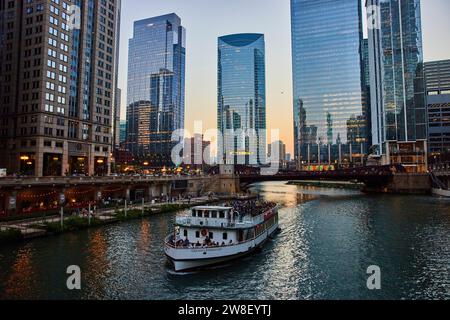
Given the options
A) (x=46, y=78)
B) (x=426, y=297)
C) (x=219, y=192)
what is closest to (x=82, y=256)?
(x=426, y=297)

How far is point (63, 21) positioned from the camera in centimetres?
10844

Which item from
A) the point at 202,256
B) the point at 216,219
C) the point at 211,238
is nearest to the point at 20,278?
the point at 202,256

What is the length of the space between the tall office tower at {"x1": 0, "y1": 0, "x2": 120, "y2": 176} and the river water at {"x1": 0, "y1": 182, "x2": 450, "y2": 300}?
214 ft

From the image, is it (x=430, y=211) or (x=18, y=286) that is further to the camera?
(x=430, y=211)

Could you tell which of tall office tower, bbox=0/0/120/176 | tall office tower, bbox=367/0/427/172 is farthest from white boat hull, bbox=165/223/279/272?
tall office tower, bbox=367/0/427/172

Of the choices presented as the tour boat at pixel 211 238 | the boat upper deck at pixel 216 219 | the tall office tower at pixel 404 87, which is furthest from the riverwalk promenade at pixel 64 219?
the tall office tower at pixel 404 87

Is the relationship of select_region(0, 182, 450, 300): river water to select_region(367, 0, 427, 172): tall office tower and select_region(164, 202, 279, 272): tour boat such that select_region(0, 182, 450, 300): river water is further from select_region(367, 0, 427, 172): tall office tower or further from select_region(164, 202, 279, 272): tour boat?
select_region(367, 0, 427, 172): tall office tower

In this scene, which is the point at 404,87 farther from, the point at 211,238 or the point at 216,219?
the point at 211,238

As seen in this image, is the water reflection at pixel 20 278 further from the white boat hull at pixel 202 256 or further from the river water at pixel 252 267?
the white boat hull at pixel 202 256

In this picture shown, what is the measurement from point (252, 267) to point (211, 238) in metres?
6.08

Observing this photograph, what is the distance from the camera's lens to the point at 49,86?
103250 mm

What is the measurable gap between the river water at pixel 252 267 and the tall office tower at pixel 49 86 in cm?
6521
